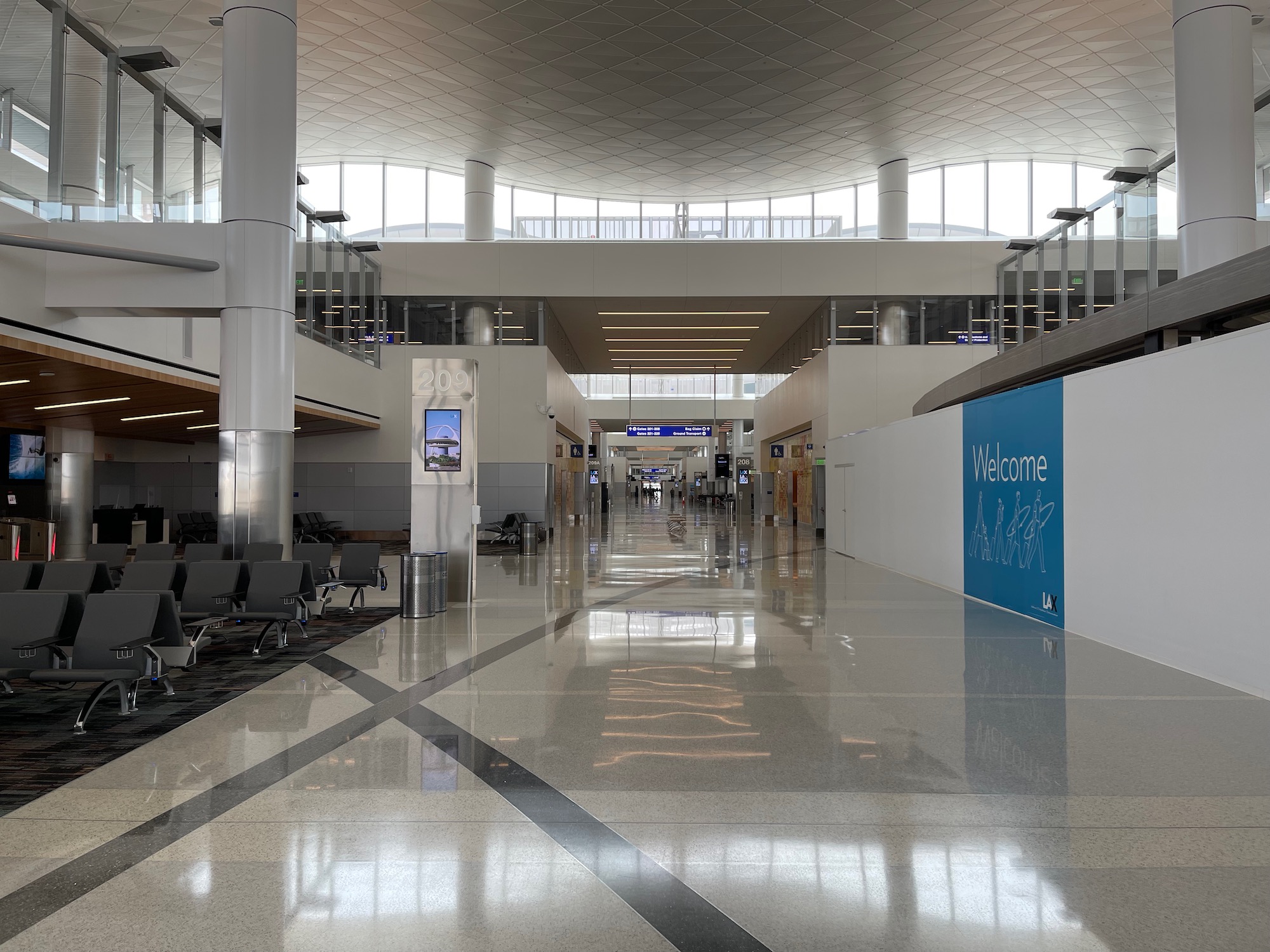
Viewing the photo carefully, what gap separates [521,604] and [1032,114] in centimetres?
2321

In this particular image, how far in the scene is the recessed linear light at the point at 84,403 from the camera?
1494 centimetres

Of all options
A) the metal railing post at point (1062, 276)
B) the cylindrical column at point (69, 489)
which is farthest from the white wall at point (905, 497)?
the cylindrical column at point (69, 489)

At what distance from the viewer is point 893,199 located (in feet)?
88.5

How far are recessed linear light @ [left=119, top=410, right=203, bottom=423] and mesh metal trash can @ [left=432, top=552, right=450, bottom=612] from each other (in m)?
9.57

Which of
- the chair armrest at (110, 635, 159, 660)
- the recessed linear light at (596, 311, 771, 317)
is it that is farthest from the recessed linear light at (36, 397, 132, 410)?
the recessed linear light at (596, 311, 771, 317)

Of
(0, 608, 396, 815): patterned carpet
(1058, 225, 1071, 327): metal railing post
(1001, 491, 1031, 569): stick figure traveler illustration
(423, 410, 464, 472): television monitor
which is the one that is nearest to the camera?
(0, 608, 396, 815): patterned carpet

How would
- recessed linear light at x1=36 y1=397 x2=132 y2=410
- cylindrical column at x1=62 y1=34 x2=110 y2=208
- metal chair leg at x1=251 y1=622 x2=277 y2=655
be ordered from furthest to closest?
recessed linear light at x1=36 y1=397 x2=132 y2=410 → cylindrical column at x1=62 y1=34 x2=110 y2=208 → metal chair leg at x1=251 y1=622 x2=277 y2=655

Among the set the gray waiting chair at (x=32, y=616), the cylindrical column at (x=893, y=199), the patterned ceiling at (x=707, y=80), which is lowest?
the gray waiting chair at (x=32, y=616)

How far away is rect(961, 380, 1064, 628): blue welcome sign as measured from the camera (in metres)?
9.38

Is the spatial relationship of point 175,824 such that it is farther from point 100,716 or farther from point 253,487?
point 253,487

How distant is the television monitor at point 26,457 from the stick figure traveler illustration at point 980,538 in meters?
23.5

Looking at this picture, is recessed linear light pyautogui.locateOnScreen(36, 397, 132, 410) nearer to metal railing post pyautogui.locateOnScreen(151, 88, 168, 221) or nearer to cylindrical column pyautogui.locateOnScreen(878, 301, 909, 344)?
metal railing post pyautogui.locateOnScreen(151, 88, 168, 221)

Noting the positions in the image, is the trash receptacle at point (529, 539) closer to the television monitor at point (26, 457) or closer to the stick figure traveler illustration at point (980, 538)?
the stick figure traveler illustration at point (980, 538)

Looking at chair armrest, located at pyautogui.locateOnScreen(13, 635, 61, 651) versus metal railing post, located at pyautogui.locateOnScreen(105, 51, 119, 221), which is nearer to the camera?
chair armrest, located at pyautogui.locateOnScreen(13, 635, 61, 651)
